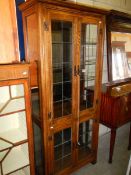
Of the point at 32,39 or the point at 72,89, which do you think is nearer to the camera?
Result: the point at 32,39

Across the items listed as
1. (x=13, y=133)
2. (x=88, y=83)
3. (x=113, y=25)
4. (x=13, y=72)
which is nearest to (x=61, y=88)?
(x=88, y=83)

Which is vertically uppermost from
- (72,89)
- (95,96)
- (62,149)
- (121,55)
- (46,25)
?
(46,25)

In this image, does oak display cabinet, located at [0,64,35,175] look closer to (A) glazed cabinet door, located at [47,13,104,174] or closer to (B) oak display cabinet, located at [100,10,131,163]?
(A) glazed cabinet door, located at [47,13,104,174]

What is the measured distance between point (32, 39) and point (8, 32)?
0.28 m

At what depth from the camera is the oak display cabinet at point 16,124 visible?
1242 millimetres

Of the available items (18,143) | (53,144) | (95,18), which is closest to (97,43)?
(95,18)

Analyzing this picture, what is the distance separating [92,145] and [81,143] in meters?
0.15

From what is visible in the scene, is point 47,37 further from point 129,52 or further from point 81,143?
point 129,52

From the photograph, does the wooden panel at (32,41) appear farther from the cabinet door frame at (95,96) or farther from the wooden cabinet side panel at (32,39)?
the cabinet door frame at (95,96)

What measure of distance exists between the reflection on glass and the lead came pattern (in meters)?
1.52

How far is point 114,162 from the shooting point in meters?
2.14

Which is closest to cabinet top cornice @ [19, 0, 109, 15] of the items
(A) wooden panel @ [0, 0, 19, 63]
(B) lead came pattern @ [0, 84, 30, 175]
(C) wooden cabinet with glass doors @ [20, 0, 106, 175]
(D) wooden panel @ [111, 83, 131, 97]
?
(C) wooden cabinet with glass doors @ [20, 0, 106, 175]

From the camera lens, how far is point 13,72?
120 cm

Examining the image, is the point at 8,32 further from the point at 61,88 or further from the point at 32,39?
the point at 61,88
